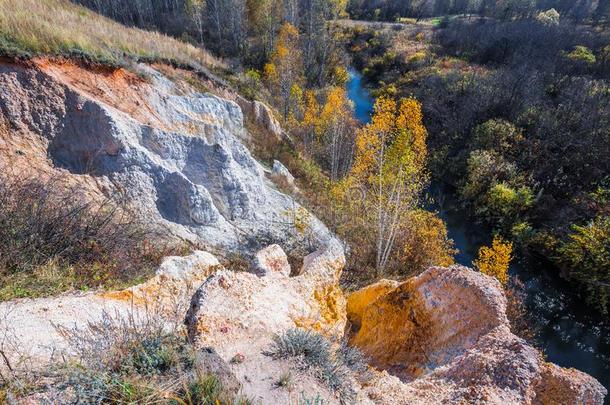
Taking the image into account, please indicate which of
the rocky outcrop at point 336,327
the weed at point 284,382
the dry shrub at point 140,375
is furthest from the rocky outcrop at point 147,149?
the weed at point 284,382

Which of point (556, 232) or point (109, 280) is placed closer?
point (109, 280)

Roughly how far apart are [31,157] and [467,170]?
95.6ft

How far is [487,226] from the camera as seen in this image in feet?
86.7

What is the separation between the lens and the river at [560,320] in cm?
1725

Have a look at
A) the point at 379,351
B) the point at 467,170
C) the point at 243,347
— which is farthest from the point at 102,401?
the point at 467,170

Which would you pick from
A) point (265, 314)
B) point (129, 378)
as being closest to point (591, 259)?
point (265, 314)

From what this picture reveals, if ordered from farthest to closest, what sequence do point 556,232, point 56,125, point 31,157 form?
point 556,232
point 56,125
point 31,157

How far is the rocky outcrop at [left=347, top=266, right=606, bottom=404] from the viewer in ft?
19.4

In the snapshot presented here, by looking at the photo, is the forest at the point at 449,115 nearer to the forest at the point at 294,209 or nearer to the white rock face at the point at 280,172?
the forest at the point at 294,209

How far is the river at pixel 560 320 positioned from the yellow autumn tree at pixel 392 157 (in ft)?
30.3

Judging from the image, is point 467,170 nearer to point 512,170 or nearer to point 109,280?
point 512,170

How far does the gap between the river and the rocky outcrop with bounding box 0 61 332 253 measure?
1300cm

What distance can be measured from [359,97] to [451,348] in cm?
4202

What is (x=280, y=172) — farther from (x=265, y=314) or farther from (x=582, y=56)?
(x=582, y=56)
